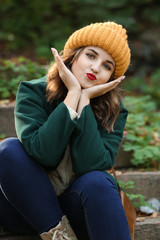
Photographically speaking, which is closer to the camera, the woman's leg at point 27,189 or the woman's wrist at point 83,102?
the woman's leg at point 27,189

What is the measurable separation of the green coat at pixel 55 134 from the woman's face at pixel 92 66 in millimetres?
229

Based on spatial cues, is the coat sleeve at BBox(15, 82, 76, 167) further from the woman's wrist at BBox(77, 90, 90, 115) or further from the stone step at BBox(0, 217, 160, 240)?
the stone step at BBox(0, 217, 160, 240)

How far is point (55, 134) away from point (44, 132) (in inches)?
2.6

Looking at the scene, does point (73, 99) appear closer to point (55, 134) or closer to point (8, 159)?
point (55, 134)

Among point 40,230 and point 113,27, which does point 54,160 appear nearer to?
point 40,230

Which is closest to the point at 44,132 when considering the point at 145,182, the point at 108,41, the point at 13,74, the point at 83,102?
the point at 83,102

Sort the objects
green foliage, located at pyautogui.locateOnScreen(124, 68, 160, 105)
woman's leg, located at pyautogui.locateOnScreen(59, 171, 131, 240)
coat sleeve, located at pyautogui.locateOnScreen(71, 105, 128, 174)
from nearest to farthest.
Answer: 1. woman's leg, located at pyautogui.locateOnScreen(59, 171, 131, 240)
2. coat sleeve, located at pyautogui.locateOnScreen(71, 105, 128, 174)
3. green foliage, located at pyautogui.locateOnScreen(124, 68, 160, 105)

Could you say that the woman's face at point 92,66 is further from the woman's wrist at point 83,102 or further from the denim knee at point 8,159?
the denim knee at point 8,159

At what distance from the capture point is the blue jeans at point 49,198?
191cm

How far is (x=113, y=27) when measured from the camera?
2500mm

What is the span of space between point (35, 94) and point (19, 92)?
0.36ft

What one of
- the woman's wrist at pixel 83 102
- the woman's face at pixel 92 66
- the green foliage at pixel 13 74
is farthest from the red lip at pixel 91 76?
the green foliage at pixel 13 74

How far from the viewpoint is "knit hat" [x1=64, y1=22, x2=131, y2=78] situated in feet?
7.84

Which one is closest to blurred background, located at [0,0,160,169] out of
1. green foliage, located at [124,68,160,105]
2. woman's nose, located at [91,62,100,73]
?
green foliage, located at [124,68,160,105]
